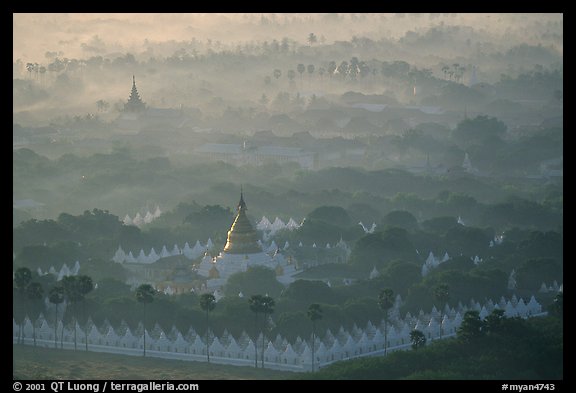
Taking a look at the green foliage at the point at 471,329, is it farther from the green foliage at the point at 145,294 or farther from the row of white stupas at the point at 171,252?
the row of white stupas at the point at 171,252

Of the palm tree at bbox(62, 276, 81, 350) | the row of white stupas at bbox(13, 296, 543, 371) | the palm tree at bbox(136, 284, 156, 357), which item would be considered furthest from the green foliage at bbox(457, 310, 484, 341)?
the palm tree at bbox(62, 276, 81, 350)

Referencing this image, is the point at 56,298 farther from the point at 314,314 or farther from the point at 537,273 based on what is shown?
the point at 537,273

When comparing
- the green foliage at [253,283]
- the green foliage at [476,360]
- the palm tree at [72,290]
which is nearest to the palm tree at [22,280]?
the palm tree at [72,290]

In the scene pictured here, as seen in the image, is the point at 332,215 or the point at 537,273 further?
the point at 332,215

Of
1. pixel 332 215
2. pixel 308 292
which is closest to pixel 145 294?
pixel 308 292

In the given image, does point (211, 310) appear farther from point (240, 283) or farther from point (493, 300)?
point (493, 300)

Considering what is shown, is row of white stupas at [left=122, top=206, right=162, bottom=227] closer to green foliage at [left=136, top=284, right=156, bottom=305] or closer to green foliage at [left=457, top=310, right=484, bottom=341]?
Result: green foliage at [left=136, top=284, right=156, bottom=305]
